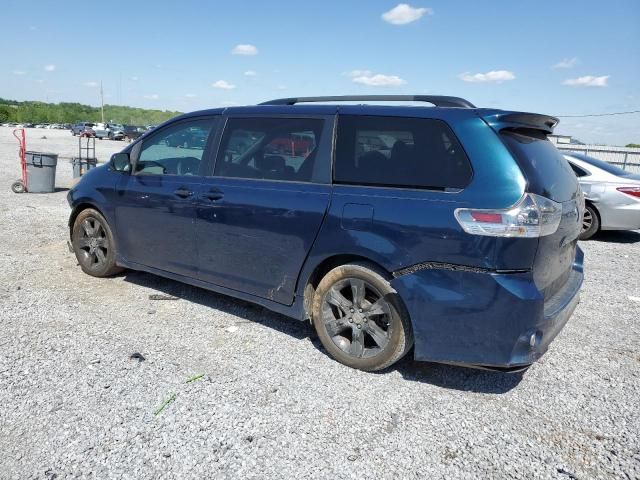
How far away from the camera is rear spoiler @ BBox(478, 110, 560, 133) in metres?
3.11

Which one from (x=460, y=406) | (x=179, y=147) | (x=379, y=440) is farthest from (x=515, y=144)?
(x=179, y=147)

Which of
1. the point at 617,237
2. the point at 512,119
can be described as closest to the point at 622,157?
the point at 617,237

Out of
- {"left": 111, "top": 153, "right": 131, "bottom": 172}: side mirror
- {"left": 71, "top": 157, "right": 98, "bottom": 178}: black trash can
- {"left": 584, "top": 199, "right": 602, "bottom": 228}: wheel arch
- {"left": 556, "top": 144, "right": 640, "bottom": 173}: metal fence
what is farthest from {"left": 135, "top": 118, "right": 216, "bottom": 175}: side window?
{"left": 556, "top": 144, "right": 640, "bottom": 173}: metal fence

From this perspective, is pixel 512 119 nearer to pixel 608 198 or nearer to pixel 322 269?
pixel 322 269

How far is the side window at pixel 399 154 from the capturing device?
10.3 feet

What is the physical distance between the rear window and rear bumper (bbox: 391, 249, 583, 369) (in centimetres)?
60

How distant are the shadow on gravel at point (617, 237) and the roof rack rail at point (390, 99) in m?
6.62

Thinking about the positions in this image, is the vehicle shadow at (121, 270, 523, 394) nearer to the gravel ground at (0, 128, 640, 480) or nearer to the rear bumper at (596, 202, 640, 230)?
the gravel ground at (0, 128, 640, 480)

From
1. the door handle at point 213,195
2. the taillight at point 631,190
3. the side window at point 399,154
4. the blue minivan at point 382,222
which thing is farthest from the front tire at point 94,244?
the taillight at point 631,190

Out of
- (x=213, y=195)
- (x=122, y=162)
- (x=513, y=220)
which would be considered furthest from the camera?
(x=122, y=162)

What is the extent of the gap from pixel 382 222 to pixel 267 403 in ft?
4.55

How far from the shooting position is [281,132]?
3.99m

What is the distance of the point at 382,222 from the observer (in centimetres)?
324

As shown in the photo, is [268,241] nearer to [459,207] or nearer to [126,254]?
[459,207]
